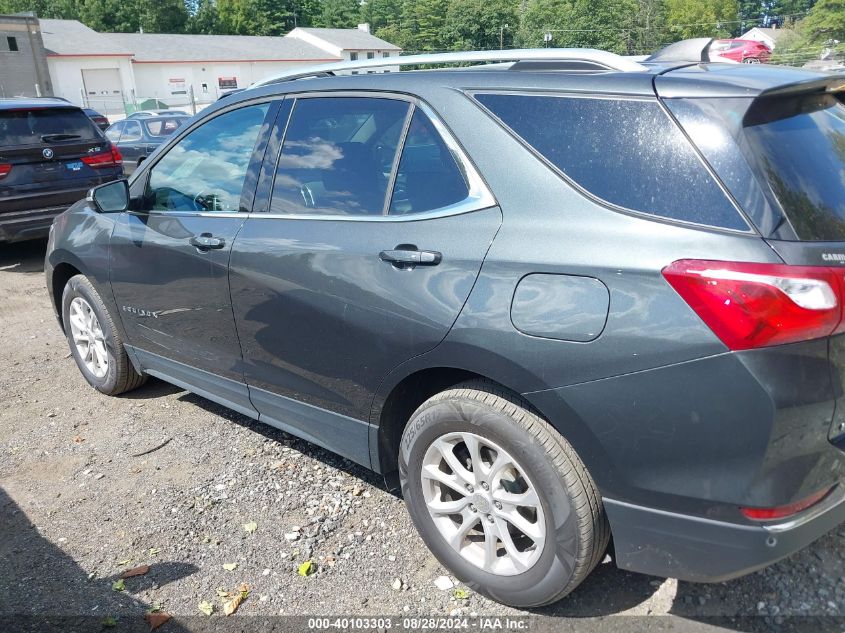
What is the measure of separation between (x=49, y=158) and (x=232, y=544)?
655cm

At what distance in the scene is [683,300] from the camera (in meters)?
2.04

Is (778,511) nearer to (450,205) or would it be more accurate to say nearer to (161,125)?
(450,205)

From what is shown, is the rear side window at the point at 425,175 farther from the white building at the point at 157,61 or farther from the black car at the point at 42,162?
the white building at the point at 157,61

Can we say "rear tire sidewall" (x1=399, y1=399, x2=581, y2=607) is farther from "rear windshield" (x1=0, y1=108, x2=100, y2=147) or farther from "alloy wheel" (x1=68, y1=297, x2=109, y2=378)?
"rear windshield" (x1=0, y1=108, x2=100, y2=147)

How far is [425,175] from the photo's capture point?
2746 mm

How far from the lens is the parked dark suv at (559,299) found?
2021mm

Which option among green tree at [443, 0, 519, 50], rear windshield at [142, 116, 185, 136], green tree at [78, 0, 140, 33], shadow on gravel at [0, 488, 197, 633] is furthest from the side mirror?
green tree at [78, 0, 140, 33]

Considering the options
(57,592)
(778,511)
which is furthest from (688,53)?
(57,592)

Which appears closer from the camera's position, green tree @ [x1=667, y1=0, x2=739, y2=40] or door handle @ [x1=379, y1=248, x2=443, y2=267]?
door handle @ [x1=379, y1=248, x2=443, y2=267]

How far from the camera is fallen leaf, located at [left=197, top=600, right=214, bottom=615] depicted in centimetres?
276

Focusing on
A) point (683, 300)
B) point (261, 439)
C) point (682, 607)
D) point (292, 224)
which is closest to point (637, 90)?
point (683, 300)

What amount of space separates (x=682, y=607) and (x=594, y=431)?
3.06ft

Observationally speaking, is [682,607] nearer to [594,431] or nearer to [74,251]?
[594,431]

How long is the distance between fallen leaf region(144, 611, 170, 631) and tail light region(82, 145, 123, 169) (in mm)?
7054
